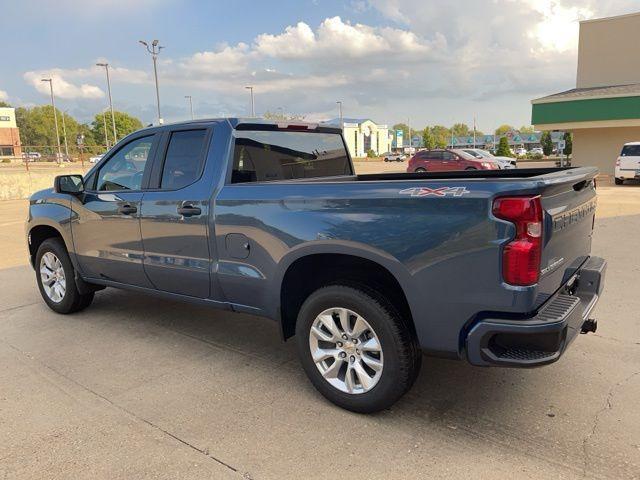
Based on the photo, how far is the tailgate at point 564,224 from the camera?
275 centimetres

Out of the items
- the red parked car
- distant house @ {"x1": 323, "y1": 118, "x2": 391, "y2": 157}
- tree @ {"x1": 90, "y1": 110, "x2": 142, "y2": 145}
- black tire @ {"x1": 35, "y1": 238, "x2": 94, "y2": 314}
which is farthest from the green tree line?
black tire @ {"x1": 35, "y1": 238, "x2": 94, "y2": 314}

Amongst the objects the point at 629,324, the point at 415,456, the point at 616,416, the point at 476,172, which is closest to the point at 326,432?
the point at 415,456

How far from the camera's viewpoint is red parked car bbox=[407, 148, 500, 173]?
25.8 m

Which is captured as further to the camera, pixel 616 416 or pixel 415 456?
pixel 616 416

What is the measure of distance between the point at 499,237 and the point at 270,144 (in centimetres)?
222

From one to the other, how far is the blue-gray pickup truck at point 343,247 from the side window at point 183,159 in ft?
0.05

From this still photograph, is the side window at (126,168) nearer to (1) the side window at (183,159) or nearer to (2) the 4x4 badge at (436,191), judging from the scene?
(1) the side window at (183,159)

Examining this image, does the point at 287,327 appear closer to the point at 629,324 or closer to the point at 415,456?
the point at 415,456

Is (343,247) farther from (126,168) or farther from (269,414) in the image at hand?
(126,168)

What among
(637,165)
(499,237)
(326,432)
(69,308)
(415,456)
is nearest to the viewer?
(499,237)

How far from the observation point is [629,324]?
4.74 metres

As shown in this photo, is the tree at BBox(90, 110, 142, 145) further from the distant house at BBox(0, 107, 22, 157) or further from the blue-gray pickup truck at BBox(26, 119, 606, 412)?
the blue-gray pickup truck at BBox(26, 119, 606, 412)

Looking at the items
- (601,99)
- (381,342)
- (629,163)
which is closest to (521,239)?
(381,342)

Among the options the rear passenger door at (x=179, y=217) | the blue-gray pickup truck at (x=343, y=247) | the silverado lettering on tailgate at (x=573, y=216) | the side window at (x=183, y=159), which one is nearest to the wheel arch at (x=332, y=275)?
the blue-gray pickup truck at (x=343, y=247)
